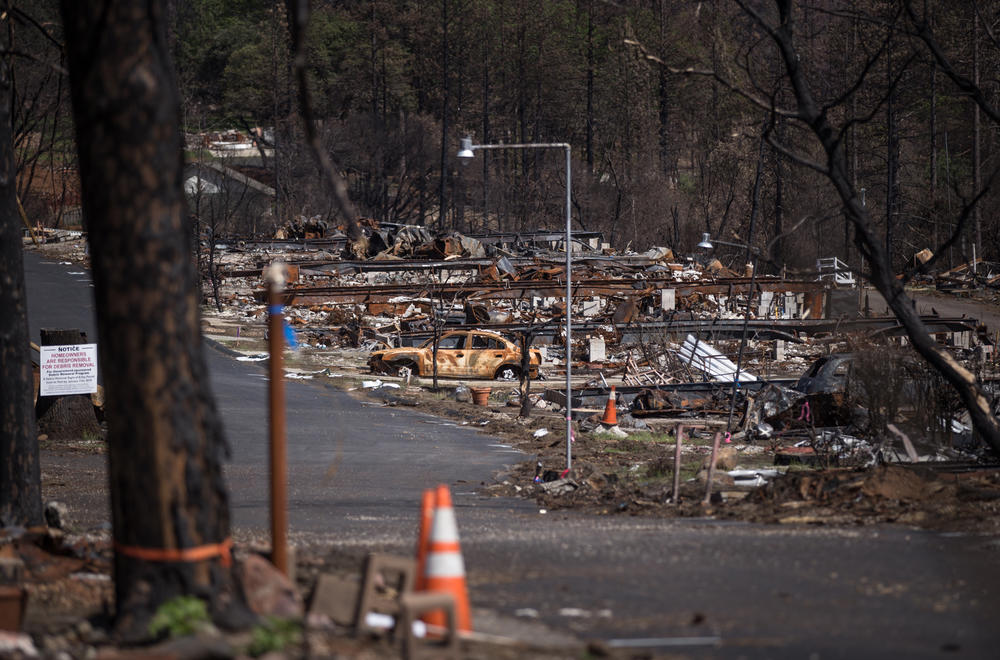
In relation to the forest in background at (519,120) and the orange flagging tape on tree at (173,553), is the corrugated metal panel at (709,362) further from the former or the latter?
the forest in background at (519,120)

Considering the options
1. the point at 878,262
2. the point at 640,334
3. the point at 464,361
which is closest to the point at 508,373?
the point at 464,361

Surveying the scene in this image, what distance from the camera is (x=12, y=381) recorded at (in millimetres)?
10398

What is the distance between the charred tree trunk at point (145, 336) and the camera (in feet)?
19.6

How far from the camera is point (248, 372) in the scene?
97.3 ft

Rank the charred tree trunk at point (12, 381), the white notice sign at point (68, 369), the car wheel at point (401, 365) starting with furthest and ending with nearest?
the car wheel at point (401, 365), the white notice sign at point (68, 369), the charred tree trunk at point (12, 381)

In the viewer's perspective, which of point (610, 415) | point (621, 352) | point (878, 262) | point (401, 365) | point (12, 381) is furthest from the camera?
point (621, 352)

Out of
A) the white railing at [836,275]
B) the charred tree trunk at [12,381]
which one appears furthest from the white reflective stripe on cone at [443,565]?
the white railing at [836,275]

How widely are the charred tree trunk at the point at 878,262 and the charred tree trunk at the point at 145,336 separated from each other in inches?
377

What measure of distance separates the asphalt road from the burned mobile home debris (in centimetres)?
554

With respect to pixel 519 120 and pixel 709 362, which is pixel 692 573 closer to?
pixel 709 362

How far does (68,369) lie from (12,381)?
755 centimetres

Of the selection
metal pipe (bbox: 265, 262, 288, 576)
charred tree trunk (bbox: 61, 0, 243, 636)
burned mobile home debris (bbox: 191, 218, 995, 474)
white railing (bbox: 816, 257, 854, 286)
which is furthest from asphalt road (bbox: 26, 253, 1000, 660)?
white railing (bbox: 816, 257, 854, 286)

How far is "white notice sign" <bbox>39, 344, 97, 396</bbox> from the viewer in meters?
17.4

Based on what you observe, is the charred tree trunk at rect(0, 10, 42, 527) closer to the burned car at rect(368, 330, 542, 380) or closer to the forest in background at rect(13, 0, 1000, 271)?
the burned car at rect(368, 330, 542, 380)
